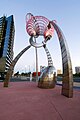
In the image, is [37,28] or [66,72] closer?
[66,72]

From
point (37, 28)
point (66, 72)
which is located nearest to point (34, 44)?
point (37, 28)

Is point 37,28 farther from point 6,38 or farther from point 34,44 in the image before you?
point 6,38

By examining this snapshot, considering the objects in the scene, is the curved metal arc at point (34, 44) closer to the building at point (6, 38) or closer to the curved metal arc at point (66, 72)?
the curved metal arc at point (66, 72)

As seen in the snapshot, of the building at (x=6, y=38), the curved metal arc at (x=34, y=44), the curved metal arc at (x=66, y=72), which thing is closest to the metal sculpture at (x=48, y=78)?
the curved metal arc at (x=66, y=72)

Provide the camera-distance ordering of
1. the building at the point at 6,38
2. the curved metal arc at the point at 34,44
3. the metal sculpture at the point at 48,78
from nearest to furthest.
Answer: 1. the metal sculpture at the point at 48,78
2. the curved metal arc at the point at 34,44
3. the building at the point at 6,38

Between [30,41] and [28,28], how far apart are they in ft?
6.37

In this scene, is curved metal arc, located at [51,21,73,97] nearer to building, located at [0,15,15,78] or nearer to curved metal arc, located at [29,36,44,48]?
curved metal arc, located at [29,36,44,48]

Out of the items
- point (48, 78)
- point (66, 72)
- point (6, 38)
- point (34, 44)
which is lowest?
point (48, 78)

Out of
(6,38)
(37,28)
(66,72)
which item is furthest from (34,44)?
(6,38)

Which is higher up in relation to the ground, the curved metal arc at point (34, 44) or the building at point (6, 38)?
the building at point (6, 38)

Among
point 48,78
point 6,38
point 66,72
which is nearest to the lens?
point 66,72

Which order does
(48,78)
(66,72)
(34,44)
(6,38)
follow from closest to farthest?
(66,72), (48,78), (34,44), (6,38)

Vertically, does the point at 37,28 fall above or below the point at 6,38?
below

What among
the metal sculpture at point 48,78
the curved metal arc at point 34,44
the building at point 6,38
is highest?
the building at point 6,38
